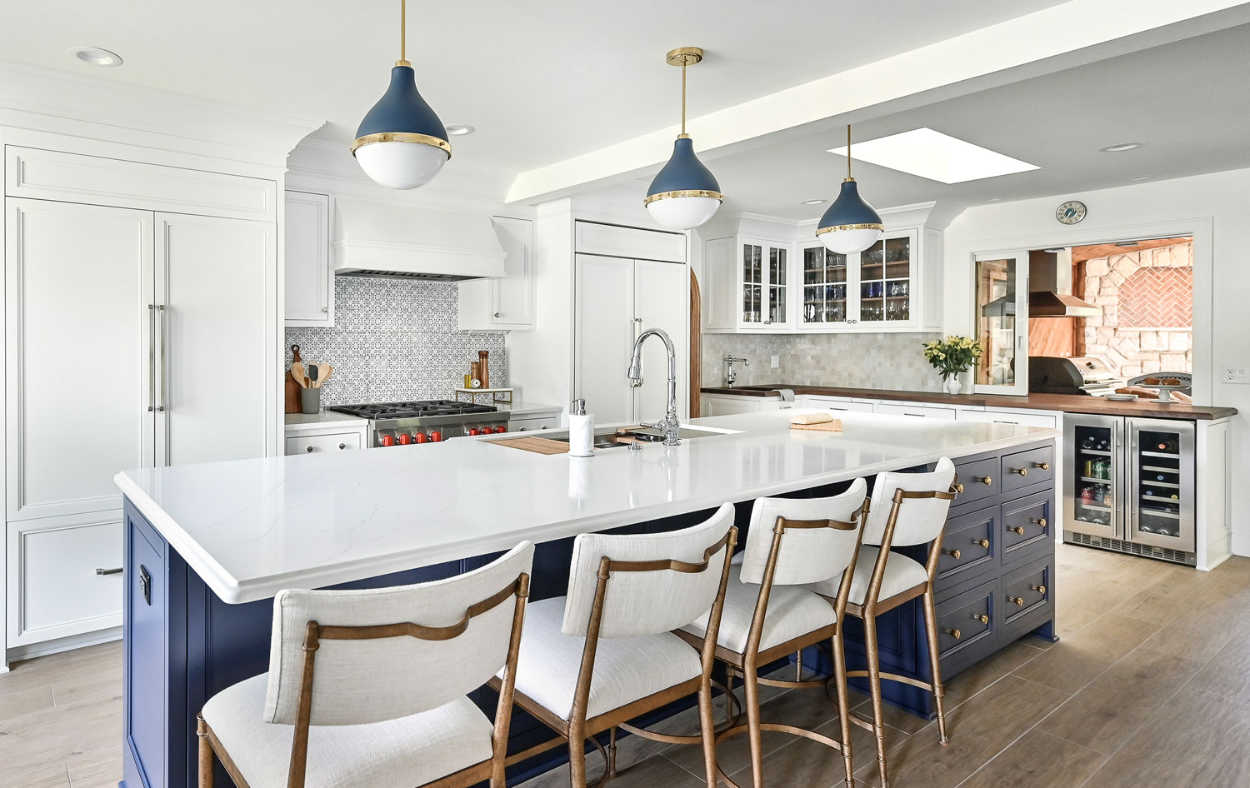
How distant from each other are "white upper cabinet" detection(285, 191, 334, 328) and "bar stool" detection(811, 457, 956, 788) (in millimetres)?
3041

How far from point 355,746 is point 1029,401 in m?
5.08

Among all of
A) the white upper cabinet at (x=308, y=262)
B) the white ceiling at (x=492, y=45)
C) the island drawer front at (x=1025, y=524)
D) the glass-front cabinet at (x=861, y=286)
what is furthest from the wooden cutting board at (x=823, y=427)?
the glass-front cabinet at (x=861, y=286)

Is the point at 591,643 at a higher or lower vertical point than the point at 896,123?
lower

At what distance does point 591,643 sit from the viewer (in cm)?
148

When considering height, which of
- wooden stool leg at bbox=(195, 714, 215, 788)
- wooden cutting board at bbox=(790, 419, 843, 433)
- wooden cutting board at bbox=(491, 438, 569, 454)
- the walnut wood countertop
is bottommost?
wooden stool leg at bbox=(195, 714, 215, 788)

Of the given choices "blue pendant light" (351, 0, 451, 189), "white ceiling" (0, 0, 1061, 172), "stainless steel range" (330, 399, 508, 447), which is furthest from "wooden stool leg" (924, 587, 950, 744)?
"stainless steel range" (330, 399, 508, 447)

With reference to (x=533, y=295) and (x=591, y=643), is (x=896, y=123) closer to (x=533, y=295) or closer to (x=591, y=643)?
(x=533, y=295)

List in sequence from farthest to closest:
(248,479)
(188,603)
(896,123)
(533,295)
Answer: (533,295) < (896,123) < (248,479) < (188,603)

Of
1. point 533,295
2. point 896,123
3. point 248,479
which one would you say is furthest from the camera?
point 533,295

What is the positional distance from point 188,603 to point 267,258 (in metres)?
2.44

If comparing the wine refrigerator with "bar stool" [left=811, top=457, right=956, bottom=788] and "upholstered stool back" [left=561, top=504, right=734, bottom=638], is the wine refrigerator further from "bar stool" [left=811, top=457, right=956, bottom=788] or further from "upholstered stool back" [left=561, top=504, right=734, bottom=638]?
"upholstered stool back" [left=561, top=504, right=734, bottom=638]

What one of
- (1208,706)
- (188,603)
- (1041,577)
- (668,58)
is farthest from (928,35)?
(188,603)

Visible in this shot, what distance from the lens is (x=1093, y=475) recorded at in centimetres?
489

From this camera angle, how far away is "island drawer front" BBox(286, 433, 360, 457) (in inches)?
152
